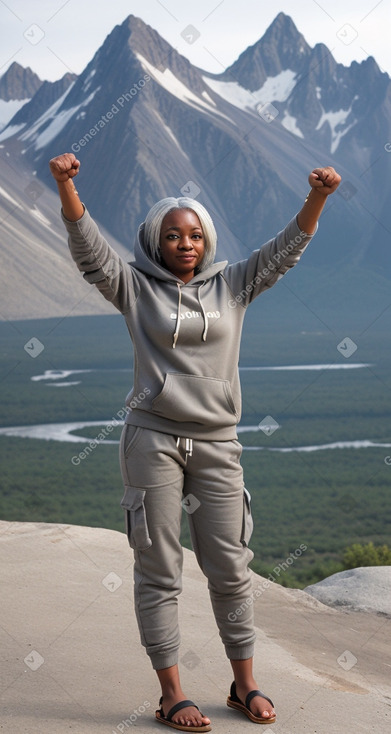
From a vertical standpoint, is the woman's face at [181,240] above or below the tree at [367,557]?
above

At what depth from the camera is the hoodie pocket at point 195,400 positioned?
3.34 metres

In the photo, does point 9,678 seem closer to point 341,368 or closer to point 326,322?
point 341,368

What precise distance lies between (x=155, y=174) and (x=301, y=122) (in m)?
36.9

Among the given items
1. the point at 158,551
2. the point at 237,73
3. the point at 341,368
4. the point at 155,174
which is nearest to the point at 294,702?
the point at 158,551

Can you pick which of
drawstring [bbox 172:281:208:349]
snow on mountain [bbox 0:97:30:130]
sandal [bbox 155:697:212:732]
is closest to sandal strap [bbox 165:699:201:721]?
sandal [bbox 155:697:212:732]

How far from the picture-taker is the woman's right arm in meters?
3.13

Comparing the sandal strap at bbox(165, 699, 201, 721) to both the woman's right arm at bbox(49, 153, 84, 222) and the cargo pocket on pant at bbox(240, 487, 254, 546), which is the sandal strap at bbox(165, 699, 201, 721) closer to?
the cargo pocket on pant at bbox(240, 487, 254, 546)

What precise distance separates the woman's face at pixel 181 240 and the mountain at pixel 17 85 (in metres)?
132

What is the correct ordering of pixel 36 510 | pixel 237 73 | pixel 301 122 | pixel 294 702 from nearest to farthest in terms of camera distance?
pixel 294 702 → pixel 36 510 → pixel 301 122 → pixel 237 73

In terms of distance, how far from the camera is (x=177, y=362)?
3.40 meters

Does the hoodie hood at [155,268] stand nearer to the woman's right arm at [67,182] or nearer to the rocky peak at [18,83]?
the woman's right arm at [67,182]

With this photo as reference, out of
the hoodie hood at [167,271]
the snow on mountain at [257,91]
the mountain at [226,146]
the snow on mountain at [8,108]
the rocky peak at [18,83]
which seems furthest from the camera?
the rocky peak at [18,83]

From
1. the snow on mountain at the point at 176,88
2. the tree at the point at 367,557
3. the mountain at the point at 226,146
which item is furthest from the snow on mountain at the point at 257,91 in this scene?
the tree at the point at 367,557

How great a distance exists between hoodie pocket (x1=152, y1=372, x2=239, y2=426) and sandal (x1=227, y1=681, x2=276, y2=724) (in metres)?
1.02
